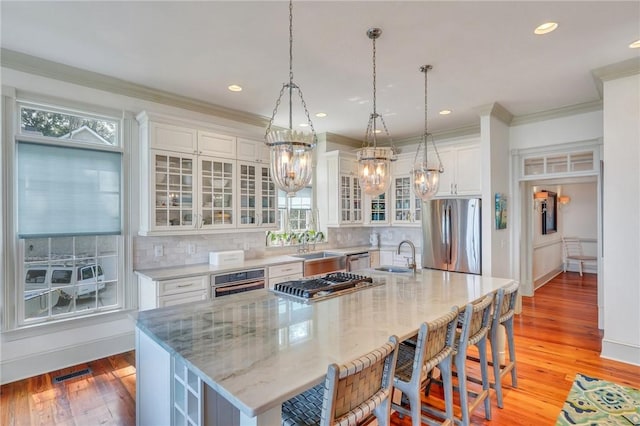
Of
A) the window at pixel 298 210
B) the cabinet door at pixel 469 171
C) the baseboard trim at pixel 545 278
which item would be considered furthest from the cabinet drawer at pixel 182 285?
the baseboard trim at pixel 545 278

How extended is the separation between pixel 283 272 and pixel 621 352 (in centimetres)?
368

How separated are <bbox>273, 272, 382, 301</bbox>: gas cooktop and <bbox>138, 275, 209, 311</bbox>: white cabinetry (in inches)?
50.6

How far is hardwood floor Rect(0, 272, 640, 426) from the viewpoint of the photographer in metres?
2.41

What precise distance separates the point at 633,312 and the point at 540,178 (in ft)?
7.02

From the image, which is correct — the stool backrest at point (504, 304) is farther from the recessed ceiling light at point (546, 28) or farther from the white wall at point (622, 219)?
the recessed ceiling light at point (546, 28)

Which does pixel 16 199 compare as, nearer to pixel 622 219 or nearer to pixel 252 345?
pixel 252 345

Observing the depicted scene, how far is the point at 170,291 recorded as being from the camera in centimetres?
330

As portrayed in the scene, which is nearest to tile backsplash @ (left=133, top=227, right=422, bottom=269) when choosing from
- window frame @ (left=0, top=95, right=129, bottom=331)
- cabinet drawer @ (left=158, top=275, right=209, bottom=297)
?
cabinet drawer @ (left=158, top=275, right=209, bottom=297)

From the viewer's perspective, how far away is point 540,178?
15.6 ft

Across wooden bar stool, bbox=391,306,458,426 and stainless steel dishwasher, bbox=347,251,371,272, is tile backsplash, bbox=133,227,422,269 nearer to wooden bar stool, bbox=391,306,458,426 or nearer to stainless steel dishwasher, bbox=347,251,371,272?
stainless steel dishwasher, bbox=347,251,371,272

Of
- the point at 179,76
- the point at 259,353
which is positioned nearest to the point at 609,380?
the point at 259,353

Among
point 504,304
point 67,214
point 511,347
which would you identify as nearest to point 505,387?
point 511,347

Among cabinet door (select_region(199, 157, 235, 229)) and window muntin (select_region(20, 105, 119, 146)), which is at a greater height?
window muntin (select_region(20, 105, 119, 146))

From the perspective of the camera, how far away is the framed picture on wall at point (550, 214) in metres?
7.38
